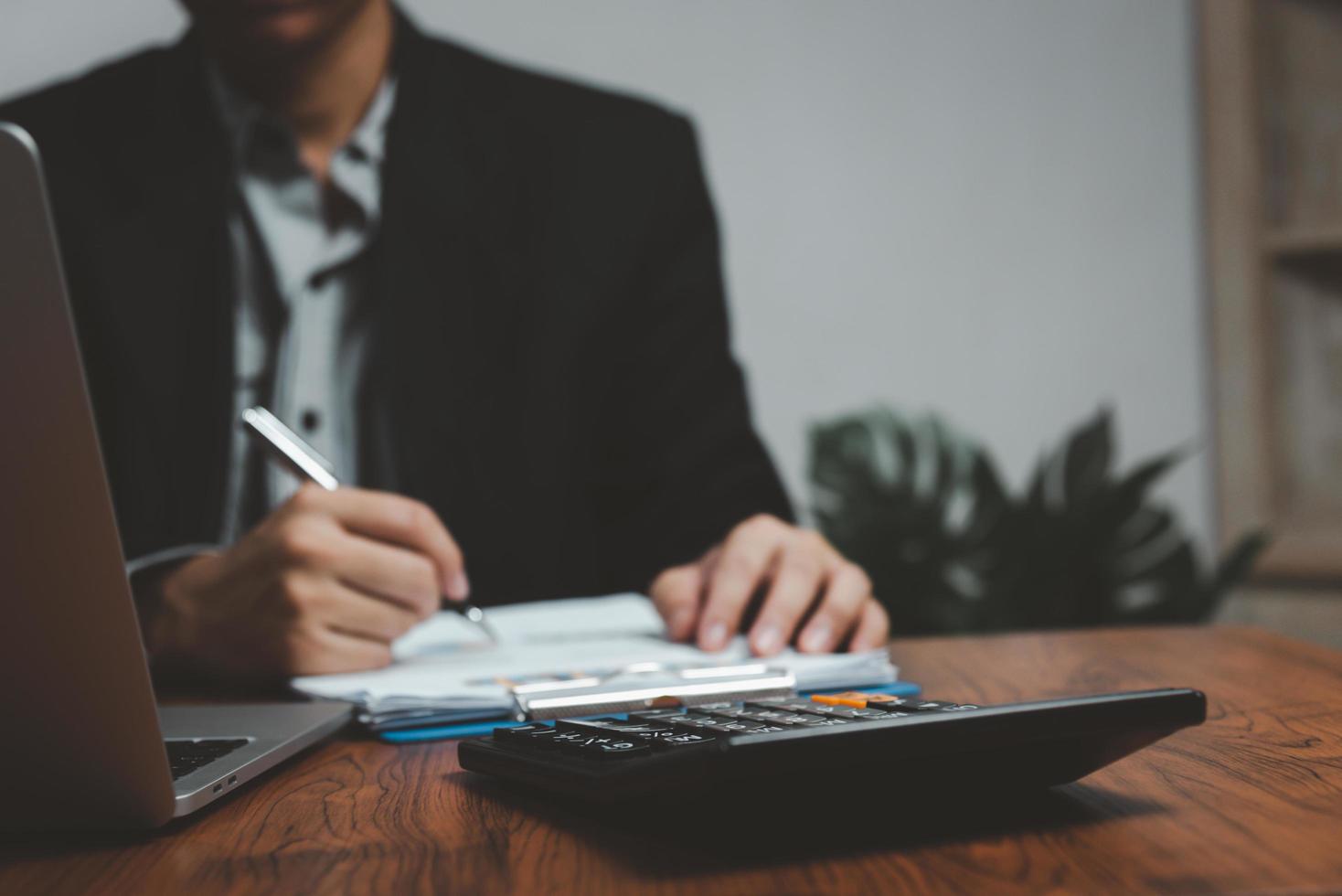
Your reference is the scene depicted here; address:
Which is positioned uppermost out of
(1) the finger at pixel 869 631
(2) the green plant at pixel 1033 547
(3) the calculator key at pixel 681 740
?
(3) the calculator key at pixel 681 740

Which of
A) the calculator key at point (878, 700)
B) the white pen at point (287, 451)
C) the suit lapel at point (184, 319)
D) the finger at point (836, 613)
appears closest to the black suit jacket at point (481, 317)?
the suit lapel at point (184, 319)

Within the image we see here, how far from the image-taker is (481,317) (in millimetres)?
1291

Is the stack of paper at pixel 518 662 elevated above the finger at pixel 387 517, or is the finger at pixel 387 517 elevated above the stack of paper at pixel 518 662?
the finger at pixel 387 517

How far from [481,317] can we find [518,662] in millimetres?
728

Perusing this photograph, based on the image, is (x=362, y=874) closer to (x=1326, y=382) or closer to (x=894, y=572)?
(x=894, y=572)

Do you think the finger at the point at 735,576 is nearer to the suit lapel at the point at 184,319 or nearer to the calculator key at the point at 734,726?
the calculator key at the point at 734,726

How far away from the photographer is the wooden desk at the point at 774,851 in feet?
0.93

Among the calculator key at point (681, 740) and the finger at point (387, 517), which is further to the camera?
the finger at point (387, 517)

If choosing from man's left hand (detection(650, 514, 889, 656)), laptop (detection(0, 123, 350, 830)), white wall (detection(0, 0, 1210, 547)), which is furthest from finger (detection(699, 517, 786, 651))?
white wall (detection(0, 0, 1210, 547))

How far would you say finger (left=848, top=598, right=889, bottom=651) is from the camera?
690 mm

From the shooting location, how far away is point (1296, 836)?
1.00 feet

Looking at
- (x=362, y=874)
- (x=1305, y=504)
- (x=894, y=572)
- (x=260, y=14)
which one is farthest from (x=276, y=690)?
(x=1305, y=504)

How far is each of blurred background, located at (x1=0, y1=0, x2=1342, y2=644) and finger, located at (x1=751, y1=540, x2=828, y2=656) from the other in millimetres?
1032

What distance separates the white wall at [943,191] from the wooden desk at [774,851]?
1.38 m
